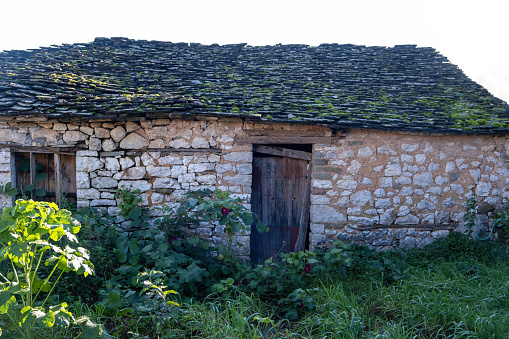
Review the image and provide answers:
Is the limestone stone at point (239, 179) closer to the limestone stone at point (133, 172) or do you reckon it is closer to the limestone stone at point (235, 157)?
the limestone stone at point (235, 157)

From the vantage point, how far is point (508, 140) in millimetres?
6168

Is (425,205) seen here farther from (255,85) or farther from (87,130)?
(87,130)

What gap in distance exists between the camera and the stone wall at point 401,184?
5.96m

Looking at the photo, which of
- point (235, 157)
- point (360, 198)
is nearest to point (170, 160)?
point (235, 157)

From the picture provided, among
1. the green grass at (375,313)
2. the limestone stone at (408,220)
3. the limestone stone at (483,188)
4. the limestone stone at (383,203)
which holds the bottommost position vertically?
the green grass at (375,313)

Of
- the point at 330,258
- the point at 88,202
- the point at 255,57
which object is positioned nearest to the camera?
the point at 330,258

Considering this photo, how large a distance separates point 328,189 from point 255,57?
3917 millimetres

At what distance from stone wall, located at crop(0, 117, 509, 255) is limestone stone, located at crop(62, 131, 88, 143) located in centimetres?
2

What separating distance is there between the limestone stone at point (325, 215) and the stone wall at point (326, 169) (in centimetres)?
2

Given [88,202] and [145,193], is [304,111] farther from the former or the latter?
[88,202]

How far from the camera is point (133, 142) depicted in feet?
19.0

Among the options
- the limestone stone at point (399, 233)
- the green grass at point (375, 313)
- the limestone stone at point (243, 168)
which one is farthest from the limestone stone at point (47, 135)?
the limestone stone at point (399, 233)

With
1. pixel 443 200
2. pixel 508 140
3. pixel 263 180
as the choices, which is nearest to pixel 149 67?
pixel 263 180

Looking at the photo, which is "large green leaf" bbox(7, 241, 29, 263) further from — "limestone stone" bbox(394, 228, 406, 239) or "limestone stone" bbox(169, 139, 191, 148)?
"limestone stone" bbox(394, 228, 406, 239)
